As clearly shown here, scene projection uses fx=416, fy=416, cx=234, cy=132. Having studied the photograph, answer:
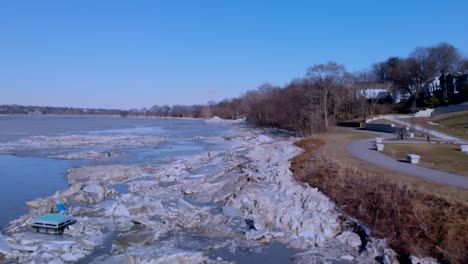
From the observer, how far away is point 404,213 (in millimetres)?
13680

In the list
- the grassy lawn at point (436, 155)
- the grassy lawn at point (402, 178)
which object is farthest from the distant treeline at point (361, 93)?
the grassy lawn at point (402, 178)

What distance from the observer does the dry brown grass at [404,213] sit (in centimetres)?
1159

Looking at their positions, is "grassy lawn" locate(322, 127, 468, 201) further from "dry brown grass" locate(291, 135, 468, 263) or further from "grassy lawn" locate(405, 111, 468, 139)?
"grassy lawn" locate(405, 111, 468, 139)

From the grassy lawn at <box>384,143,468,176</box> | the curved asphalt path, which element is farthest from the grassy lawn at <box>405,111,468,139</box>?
the curved asphalt path

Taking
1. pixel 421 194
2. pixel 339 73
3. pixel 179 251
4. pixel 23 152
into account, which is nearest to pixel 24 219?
pixel 179 251

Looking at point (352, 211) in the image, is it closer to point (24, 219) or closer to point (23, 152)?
point (24, 219)

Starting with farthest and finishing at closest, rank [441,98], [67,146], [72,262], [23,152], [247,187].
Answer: [441,98], [67,146], [23,152], [247,187], [72,262]

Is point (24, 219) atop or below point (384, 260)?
atop

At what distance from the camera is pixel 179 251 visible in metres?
11.9

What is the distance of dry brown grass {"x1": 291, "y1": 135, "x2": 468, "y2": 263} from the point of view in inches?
456

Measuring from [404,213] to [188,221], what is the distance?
24.2 feet

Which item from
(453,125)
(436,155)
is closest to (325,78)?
(453,125)

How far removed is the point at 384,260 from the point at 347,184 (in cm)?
676

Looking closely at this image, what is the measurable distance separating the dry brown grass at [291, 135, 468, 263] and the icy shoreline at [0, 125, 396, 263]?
76 centimetres
